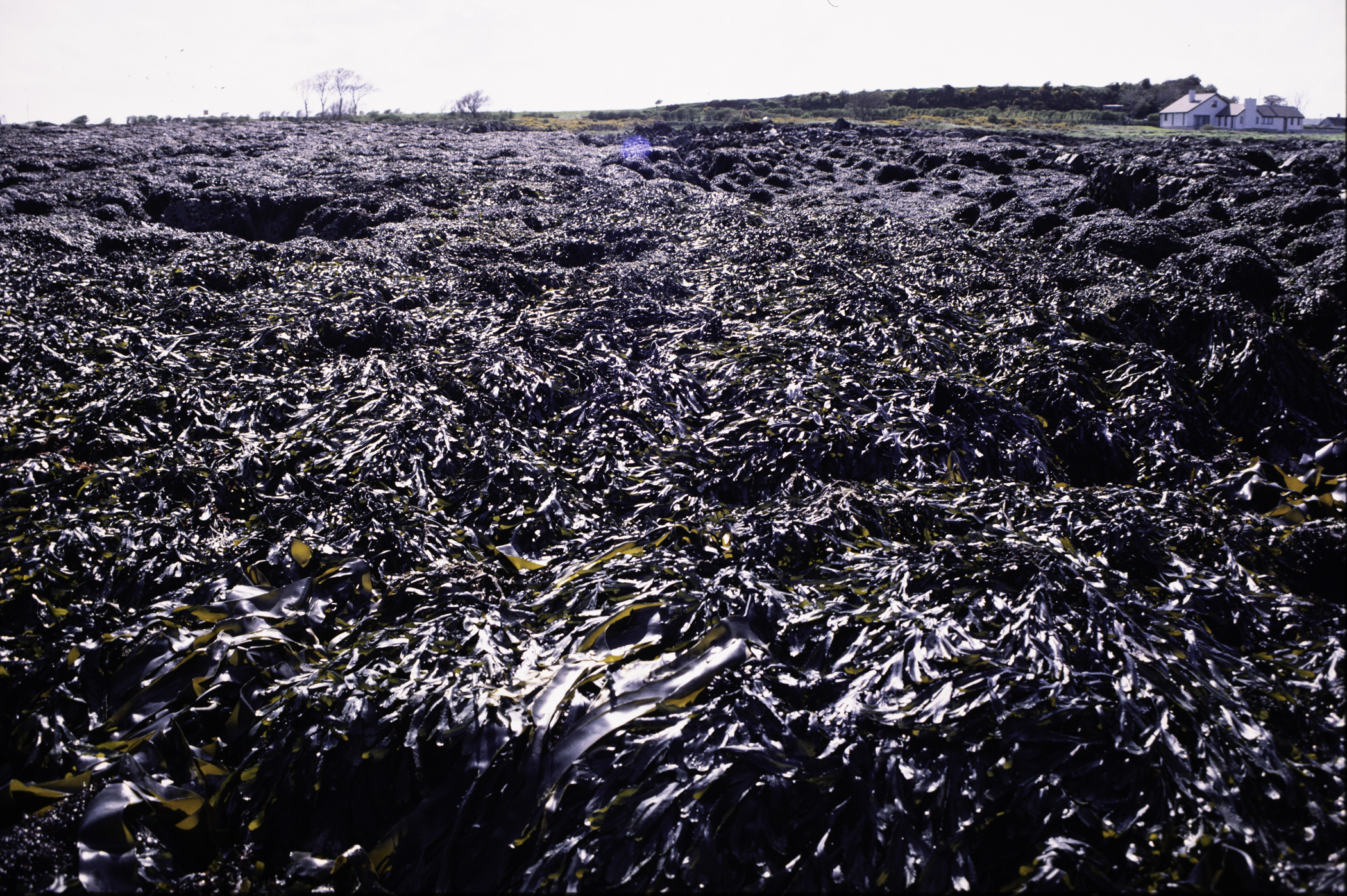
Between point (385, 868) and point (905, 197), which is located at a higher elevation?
point (905, 197)

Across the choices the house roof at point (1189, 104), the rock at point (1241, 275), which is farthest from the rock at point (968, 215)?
the house roof at point (1189, 104)

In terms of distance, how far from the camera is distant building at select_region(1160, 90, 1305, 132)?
149 feet

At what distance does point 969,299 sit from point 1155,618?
3963 mm

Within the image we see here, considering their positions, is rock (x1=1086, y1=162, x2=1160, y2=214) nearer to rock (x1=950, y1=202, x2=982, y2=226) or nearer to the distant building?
rock (x1=950, y1=202, x2=982, y2=226)

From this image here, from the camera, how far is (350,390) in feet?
14.5

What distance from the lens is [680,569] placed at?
2.87 meters

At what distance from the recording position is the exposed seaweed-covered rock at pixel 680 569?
189 centimetres

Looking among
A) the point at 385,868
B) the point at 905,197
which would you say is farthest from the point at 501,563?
the point at 905,197

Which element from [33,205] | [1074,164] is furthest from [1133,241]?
[33,205]

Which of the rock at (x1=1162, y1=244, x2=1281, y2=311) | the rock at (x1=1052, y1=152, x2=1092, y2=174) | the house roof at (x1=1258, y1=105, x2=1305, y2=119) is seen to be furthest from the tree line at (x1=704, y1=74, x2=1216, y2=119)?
the rock at (x1=1162, y1=244, x2=1281, y2=311)

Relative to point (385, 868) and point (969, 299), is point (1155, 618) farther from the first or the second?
point (969, 299)

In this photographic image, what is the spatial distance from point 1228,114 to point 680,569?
68.8m

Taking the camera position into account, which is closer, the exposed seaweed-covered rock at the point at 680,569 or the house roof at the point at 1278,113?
the exposed seaweed-covered rock at the point at 680,569

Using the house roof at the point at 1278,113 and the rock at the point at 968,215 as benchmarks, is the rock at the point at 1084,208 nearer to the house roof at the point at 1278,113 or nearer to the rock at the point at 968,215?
the rock at the point at 968,215
